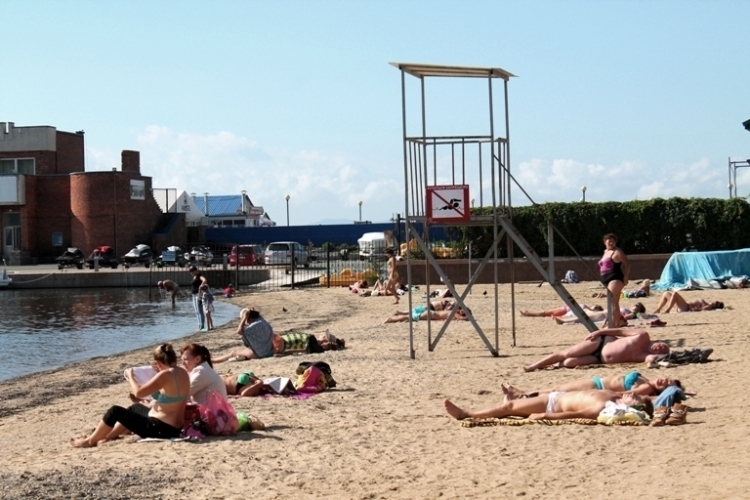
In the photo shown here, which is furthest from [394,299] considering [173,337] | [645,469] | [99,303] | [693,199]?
[645,469]

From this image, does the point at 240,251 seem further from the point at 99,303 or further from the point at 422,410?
the point at 422,410

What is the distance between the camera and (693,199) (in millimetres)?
35250

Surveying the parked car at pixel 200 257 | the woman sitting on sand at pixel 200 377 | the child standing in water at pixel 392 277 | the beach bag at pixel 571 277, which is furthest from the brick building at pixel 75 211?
the woman sitting on sand at pixel 200 377

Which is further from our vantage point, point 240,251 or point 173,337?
point 240,251

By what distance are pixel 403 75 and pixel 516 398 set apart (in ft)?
19.6

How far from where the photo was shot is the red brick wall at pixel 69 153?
75.4 metres

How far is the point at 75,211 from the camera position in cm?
6869

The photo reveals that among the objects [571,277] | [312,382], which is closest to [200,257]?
[571,277]

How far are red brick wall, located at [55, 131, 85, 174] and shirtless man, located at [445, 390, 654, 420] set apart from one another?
69219 mm

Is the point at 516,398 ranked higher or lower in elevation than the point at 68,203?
lower

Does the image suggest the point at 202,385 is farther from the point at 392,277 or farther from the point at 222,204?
the point at 222,204

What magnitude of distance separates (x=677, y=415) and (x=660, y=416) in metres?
0.15

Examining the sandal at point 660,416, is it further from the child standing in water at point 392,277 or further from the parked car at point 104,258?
the parked car at point 104,258

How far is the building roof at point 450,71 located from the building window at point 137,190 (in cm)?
5681
